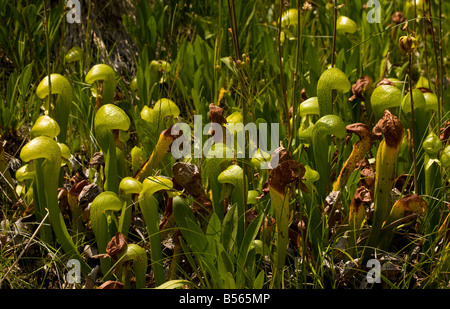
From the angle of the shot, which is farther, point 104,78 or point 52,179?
point 104,78

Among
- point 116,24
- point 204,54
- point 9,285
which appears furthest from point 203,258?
point 116,24

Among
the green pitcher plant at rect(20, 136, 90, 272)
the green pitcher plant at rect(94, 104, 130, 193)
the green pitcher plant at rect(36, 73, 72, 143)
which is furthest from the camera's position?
the green pitcher plant at rect(36, 73, 72, 143)

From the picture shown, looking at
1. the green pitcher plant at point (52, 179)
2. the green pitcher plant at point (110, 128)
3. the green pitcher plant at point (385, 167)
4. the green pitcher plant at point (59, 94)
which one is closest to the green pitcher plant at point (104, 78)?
the green pitcher plant at point (59, 94)

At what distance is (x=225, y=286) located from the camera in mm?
1335

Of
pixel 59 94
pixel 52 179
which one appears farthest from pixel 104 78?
pixel 52 179

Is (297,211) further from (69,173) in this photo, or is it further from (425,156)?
(69,173)

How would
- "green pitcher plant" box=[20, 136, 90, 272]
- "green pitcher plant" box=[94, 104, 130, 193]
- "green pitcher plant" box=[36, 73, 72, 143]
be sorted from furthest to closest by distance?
"green pitcher plant" box=[36, 73, 72, 143]
"green pitcher plant" box=[94, 104, 130, 193]
"green pitcher plant" box=[20, 136, 90, 272]

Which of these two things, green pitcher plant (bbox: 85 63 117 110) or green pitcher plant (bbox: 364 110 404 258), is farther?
green pitcher plant (bbox: 85 63 117 110)

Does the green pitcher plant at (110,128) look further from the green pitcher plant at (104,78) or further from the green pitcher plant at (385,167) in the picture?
the green pitcher plant at (385,167)

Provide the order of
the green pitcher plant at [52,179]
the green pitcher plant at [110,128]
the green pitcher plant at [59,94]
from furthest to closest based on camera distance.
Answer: the green pitcher plant at [59,94] → the green pitcher plant at [110,128] → the green pitcher plant at [52,179]

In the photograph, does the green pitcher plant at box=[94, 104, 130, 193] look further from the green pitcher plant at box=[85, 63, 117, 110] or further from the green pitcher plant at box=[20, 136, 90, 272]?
the green pitcher plant at box=[85, 63, 117, 110]

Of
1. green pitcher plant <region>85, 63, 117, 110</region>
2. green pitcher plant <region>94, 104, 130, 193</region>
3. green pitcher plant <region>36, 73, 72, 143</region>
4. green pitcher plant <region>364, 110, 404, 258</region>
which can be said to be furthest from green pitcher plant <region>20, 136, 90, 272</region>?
green pitcher plant <region>364, 110, 404, 258</region>

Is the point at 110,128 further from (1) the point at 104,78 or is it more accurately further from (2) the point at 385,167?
(2) the point at 385,167
